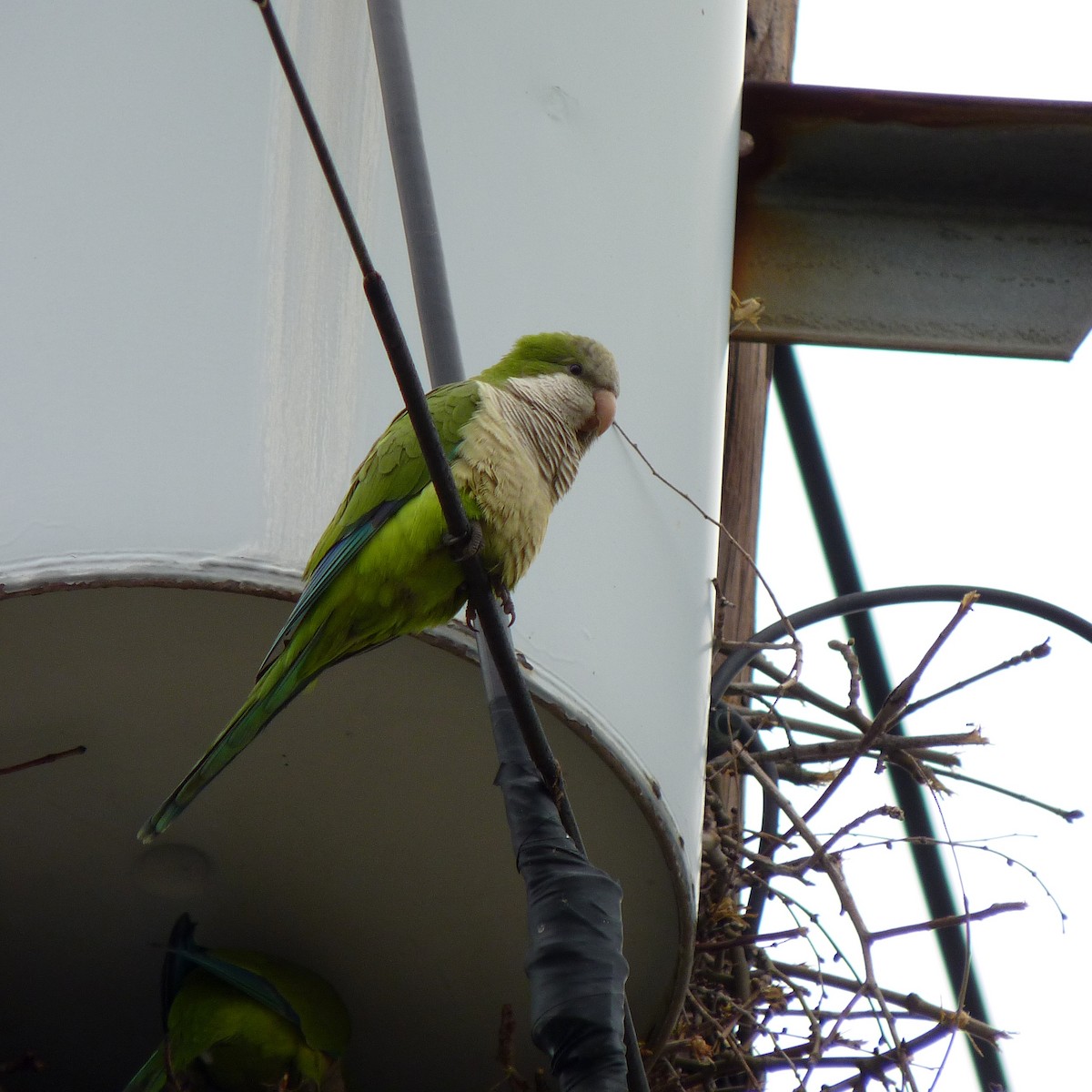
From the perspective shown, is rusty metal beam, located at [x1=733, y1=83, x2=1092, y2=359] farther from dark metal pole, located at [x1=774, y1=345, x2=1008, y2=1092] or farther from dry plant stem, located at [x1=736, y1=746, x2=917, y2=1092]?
dry plant stem, located at [x1=736, y1=746, x2=917, y2=1092]

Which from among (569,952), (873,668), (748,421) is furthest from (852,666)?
(569,952)

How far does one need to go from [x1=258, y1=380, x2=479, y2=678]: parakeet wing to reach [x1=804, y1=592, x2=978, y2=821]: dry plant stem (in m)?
1.36

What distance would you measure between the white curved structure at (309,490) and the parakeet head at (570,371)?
46mm

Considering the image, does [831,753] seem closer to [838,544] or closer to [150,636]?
[838,544]

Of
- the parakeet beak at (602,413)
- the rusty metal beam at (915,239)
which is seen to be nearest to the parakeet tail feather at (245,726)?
the parakeet beak at (602,413)

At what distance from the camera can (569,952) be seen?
162 centimetres

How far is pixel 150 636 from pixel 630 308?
1.21m

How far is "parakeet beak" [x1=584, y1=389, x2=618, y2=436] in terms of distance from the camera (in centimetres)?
292

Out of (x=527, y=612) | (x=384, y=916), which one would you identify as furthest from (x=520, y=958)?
(x=527, y=612)

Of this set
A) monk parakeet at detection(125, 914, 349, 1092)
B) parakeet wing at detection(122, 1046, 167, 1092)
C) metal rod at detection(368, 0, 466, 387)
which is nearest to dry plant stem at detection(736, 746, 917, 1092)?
monk parakeet at detection(125, 914, 349, 1092)

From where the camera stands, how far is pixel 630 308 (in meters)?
3.06

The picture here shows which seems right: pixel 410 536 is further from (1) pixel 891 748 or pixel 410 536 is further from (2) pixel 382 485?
(1) pixel 891 748

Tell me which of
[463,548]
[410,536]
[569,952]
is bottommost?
[569,952]

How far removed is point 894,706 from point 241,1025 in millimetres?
1743
